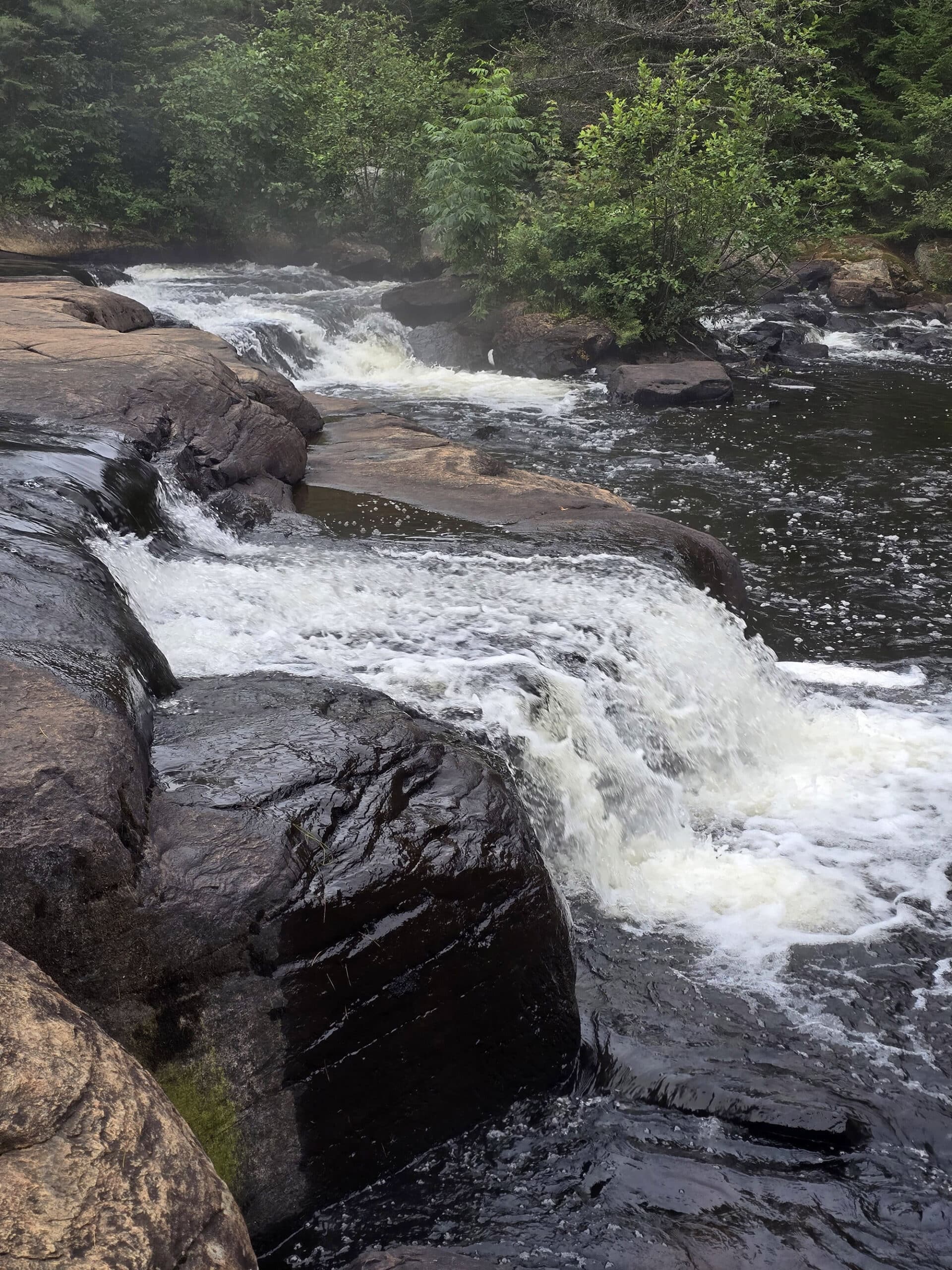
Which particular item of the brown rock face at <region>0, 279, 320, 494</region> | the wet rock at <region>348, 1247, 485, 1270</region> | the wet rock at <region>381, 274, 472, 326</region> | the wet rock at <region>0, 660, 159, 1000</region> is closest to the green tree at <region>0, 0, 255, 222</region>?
the wet rock at <region>381, 274, 472, 326</region>

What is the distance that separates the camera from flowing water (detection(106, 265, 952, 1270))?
9.73ft

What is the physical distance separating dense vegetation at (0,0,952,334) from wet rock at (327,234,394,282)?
508 mm

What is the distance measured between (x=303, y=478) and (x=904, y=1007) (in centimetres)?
567

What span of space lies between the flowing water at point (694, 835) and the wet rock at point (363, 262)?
42.4 feet

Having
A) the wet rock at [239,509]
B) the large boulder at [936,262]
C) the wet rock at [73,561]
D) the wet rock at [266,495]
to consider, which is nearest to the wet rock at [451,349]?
the wet rock at [266,495]

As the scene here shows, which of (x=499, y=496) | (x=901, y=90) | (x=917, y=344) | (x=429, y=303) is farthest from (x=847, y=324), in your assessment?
(x=499, y=496)

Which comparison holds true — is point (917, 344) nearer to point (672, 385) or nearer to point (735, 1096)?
point (672, 385)

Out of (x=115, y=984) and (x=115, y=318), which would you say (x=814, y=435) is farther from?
(x=115, y=984)

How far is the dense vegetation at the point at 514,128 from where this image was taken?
1451 cm

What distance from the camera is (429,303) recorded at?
1641 cm

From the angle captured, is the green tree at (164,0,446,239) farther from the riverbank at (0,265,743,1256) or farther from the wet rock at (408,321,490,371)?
the riverbank at (0,265,743,1256)

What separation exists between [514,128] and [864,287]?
7.97 meters

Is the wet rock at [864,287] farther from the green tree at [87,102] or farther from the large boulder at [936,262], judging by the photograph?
the green tree at [87,102]

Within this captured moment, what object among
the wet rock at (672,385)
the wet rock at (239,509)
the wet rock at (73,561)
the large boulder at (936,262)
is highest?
the large boulder at (936,262)
